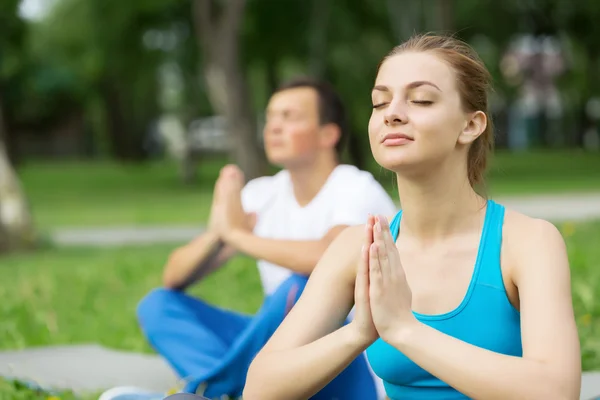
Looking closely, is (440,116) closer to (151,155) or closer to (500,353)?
(500,353)

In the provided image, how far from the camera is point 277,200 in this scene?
183 inches

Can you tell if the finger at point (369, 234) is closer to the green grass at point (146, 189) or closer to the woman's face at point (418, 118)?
the woman's face at point (418, 118)

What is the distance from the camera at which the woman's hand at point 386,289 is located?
2311 millimetres

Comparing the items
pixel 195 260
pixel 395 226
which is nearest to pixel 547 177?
pixel 195 260

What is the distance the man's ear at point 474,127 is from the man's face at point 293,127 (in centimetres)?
194

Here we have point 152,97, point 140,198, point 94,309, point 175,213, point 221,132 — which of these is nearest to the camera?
point 94,309

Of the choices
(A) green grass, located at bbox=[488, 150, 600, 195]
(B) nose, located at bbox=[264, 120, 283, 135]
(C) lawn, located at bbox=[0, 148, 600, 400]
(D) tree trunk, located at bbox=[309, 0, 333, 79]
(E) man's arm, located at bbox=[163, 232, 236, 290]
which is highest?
(D) tree trunk, located at bbox=[309, 0, 333, 79]

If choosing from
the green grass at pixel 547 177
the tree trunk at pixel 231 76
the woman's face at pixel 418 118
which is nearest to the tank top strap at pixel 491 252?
the woman's face at pixel 418 118

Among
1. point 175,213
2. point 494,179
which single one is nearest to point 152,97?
point 494,179

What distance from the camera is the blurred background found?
819cm

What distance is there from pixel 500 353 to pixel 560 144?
50.0 metres

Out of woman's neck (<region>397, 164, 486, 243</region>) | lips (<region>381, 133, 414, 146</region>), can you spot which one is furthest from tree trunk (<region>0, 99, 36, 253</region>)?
lips (<region>381, 133, 414, 146</region>)

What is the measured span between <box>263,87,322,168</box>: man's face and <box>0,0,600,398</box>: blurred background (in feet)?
1.28

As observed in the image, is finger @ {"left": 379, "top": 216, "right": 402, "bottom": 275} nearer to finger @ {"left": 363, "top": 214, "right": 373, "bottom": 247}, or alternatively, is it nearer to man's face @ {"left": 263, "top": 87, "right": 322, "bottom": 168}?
finger @ {"left": 363, "top": 214, "right": 373, "bottom": 247}
